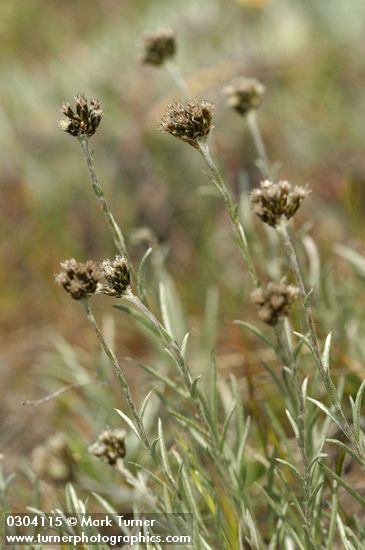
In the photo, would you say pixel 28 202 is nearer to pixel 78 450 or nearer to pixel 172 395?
pixel 172 395

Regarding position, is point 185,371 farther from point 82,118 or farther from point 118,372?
point 82,118

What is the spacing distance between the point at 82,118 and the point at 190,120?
0.70 feet

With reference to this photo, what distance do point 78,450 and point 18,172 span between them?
3025 mm

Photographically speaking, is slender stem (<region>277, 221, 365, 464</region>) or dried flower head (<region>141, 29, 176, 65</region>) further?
dried flower head (<region>141, 29, 176, 65</region>)

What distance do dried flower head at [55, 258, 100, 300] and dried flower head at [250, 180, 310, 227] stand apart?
34cm

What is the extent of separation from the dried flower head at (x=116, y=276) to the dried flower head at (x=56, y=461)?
37.5 inches

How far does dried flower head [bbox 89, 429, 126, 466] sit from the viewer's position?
154cm

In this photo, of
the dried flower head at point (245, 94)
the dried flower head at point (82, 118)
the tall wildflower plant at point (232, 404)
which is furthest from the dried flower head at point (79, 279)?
the dried flower head at point (245, 94)

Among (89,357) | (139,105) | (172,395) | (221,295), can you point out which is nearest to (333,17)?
(139,105)

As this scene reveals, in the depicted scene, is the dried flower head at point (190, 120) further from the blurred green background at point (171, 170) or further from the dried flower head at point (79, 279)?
the blurred green background at point (171, 170)

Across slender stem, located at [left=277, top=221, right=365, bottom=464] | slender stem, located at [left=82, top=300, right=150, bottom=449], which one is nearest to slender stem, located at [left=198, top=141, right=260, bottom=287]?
slender stem, located at [left=277, top=221, right=365, bottom=464]

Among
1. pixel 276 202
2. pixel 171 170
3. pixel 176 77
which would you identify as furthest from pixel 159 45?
pixel 171 170

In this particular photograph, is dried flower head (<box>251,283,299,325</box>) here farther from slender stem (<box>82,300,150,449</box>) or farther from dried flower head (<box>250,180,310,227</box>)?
slender stem (<box>82,300,150,449</box>)

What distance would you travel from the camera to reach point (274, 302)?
144 cm
